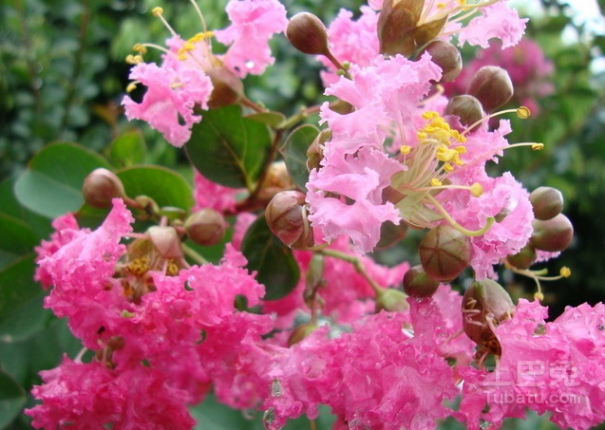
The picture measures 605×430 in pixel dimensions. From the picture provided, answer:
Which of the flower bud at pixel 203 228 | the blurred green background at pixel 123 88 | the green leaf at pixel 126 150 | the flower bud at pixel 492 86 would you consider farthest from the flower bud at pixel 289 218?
the green leaf at pixel 126 150

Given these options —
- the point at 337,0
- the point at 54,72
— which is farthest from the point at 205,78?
the point at 337,0

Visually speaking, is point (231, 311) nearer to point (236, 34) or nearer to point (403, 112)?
point (403, 112)

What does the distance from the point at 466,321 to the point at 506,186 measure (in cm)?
21

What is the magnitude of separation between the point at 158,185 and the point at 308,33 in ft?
1.38

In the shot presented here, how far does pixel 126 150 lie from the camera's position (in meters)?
1.60

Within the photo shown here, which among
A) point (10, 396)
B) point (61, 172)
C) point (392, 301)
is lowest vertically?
point (10, 396)

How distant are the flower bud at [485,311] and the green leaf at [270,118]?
45 cm

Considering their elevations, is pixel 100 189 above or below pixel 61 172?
above

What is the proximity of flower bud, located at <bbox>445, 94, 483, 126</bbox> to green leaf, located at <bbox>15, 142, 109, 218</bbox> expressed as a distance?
736 millimetres

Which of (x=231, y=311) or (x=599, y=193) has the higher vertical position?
(x=231, y=311)

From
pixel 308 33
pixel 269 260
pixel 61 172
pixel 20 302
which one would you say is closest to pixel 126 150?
pixel 61 172

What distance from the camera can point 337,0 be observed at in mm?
2453

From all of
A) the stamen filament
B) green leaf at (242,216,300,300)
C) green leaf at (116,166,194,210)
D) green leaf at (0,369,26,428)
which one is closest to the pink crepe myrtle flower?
green leaf at (0,369,26,428)

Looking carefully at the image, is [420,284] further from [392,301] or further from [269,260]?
[269,260]
